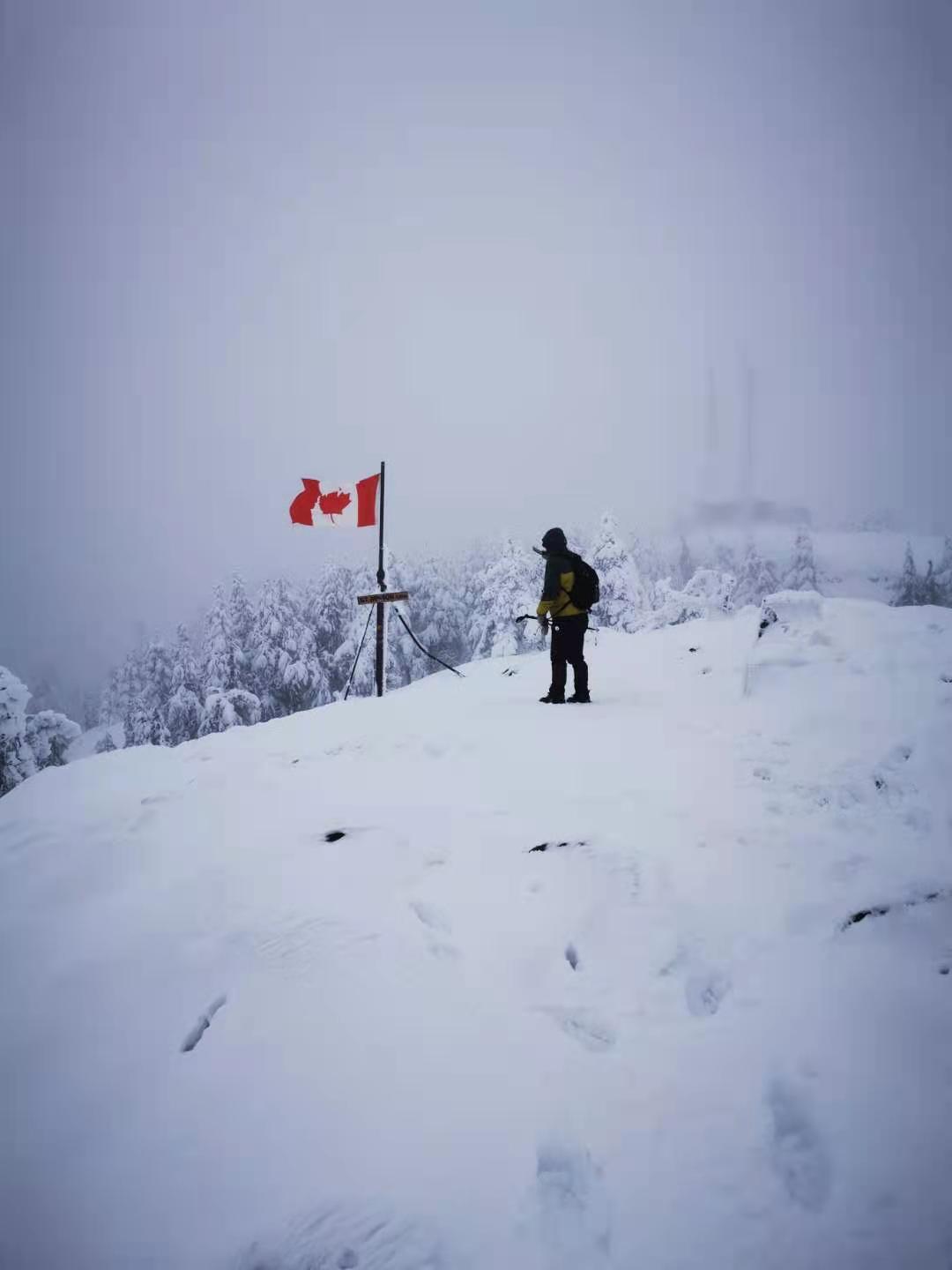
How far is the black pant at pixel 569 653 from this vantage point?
796 centimetres

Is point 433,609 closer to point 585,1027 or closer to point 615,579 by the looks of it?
point 615,579

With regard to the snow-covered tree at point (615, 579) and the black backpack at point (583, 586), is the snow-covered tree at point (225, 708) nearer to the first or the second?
the snow-covered tree at point (615, 579)

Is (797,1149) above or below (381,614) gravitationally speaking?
below

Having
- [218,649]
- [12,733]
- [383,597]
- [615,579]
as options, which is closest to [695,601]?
[615,579]

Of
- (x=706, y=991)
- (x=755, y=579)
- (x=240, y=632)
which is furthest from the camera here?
(x=755, y=579)

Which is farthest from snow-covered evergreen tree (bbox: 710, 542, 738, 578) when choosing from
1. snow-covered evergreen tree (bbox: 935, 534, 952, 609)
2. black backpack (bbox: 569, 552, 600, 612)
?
black backpack (bbox: 569, 552, 600, 612)

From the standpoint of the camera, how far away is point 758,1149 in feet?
6.93

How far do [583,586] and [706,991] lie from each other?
574 centimetres

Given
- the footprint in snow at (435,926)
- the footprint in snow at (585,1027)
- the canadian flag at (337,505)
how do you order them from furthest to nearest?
the canadian flag at (337,505), the footprint in snow at (435,926), the footprint in snow at (585,1027)

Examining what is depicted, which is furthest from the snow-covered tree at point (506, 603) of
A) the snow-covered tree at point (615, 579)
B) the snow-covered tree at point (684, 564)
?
the snow-covered tree at point (684, 564)

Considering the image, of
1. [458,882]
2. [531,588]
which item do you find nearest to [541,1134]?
[458,882]

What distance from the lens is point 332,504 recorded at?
11141 millimetres

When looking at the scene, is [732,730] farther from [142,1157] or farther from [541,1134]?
[142,1157]

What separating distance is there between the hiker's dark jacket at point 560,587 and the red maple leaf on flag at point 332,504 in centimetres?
494
